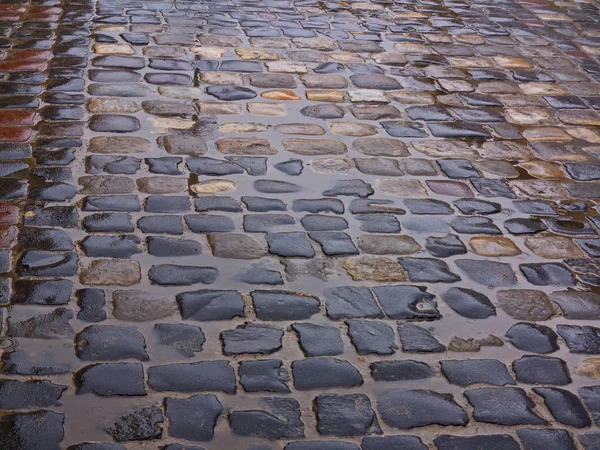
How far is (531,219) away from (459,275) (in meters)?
0.76

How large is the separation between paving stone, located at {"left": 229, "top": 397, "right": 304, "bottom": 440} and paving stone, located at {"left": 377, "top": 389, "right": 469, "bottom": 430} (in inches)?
11.3

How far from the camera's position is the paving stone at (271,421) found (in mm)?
2631

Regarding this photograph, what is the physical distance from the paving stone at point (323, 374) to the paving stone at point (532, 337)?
2.20 ft

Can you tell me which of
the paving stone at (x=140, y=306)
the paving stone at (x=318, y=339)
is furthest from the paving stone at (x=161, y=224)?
the paving stone at (x=318, y=339)

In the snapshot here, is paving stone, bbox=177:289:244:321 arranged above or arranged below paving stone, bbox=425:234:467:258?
below

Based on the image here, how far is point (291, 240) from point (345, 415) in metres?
1.17

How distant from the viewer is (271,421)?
268 cm

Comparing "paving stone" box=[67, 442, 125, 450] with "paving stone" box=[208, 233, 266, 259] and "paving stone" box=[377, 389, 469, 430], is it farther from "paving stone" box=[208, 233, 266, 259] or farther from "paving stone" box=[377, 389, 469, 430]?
"paving stone" box=[208, 233, 266, 259]

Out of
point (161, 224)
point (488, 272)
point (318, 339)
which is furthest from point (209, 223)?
point (488, 272)

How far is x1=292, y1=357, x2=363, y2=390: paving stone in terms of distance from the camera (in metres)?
2.88

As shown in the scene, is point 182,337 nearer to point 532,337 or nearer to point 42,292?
point 42,292

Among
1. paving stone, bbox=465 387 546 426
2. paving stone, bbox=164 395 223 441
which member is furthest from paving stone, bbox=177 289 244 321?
paving stone, bbox=465 387 546 426

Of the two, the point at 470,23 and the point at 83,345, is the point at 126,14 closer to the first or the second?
the point at 470,23

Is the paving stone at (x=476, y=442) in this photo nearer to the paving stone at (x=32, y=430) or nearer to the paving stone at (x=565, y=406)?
the paving stone at (x=565, y=406)
